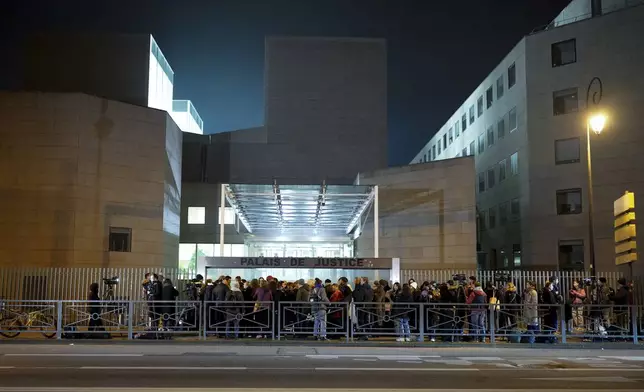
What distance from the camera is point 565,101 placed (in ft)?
131

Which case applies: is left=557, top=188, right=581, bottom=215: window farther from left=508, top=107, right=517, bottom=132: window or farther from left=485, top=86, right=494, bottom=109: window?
left=485, top=86, right=494, bottom=109: window

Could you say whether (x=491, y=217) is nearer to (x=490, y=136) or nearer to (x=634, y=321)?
(x=490, y=136)

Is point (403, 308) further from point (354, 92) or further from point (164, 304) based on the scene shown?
point (354, 92)

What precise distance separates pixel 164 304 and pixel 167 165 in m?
13.6

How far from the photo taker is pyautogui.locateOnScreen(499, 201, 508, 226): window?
149 feet

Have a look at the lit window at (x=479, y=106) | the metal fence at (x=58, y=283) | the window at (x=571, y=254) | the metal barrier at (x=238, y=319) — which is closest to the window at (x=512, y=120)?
the lit window at (x=479, y=106)

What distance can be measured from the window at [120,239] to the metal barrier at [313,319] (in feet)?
43.0

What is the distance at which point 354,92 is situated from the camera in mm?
44969

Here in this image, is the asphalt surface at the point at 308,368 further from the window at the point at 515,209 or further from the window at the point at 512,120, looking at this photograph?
the window at the point at 512,120

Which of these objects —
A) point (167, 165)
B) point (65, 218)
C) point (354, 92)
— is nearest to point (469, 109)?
point (354, 92)

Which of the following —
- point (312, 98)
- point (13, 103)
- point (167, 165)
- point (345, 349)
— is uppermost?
point (312, 98)

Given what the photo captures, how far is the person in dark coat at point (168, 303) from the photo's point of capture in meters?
19.9

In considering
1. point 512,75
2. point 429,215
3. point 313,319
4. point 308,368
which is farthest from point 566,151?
point 308,368

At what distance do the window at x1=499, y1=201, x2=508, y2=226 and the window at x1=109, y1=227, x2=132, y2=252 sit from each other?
26098 millimetres
